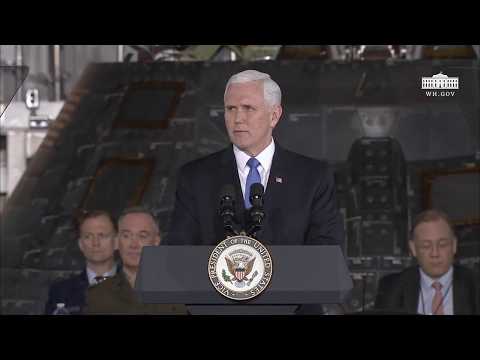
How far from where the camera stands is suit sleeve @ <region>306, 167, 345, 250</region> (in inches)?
226

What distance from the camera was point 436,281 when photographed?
22.2ft

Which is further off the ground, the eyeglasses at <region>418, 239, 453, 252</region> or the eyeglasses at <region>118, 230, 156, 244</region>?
the eyeglasses at <region>118, 230, 156, 244</region>

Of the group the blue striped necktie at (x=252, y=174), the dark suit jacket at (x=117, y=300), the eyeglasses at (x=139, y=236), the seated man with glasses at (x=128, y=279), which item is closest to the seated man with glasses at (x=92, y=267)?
the seated man with glasses at (x=128, y=279)

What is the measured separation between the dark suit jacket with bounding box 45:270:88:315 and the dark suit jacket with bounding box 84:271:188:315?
0.48 m

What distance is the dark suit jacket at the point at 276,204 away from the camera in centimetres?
582

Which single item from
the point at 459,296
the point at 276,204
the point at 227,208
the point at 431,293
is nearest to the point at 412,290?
the point at 431,293

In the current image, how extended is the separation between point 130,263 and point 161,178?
1872 mm

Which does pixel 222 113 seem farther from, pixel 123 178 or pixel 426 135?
pixel 426 135

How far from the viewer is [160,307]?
6.11m

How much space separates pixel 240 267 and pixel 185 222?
0.94 meters

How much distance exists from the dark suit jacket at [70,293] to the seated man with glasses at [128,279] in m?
0.36

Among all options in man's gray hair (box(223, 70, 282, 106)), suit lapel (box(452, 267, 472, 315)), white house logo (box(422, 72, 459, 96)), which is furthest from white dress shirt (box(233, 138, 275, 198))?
suit lapel (box(452, 267, 472, 315))

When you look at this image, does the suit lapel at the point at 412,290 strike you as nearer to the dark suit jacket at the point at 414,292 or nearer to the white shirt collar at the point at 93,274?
the dark suit jacket at the point at 414,292

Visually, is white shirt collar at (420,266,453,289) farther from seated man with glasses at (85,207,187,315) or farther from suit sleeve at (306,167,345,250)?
seated man with glasses at (85,207,187,315)
